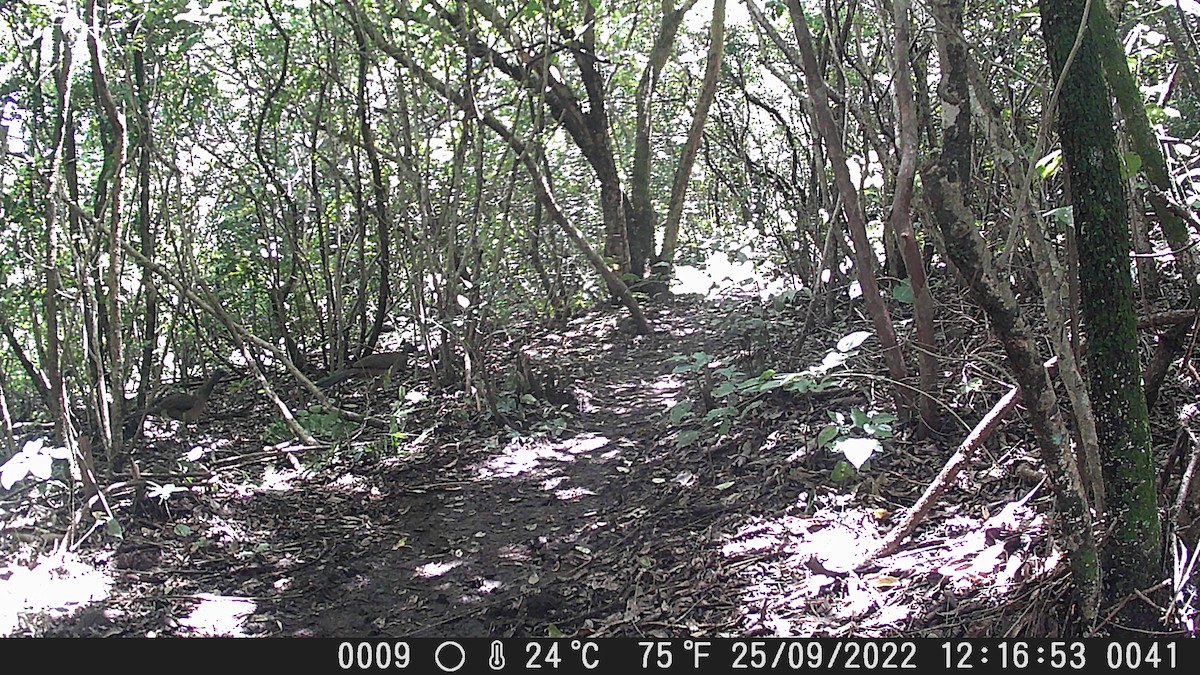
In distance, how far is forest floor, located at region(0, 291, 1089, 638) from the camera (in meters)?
3.13

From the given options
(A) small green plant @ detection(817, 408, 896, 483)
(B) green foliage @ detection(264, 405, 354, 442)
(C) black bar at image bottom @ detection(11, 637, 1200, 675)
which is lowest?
(C) black bar at image bottom @ detection(11, 637, 1200, 675)

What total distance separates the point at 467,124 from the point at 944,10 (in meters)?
4.08

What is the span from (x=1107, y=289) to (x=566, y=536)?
273 cm

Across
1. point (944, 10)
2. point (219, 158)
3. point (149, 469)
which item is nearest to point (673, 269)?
point (219, 158)

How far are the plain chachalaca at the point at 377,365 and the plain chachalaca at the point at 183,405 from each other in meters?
0.83

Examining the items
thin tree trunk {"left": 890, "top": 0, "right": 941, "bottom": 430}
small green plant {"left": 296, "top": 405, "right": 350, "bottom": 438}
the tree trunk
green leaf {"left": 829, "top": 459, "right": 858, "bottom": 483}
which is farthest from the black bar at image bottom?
small green plant {"left": 296, "top": 405, "right": 350, "bottom": 438}

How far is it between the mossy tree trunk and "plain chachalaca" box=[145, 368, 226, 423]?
5.68 meters

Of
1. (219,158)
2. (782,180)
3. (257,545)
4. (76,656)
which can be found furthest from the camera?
(219,158)

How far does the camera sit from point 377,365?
23.4ft

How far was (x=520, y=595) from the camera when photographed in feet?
12.5

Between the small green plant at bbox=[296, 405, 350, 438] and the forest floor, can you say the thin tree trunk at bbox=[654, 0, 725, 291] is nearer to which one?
the forest floor

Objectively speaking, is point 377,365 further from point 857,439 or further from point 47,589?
point 857,439

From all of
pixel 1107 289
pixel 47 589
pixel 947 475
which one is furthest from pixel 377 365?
pixel 1107 289

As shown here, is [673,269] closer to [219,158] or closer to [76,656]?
[219,158]
